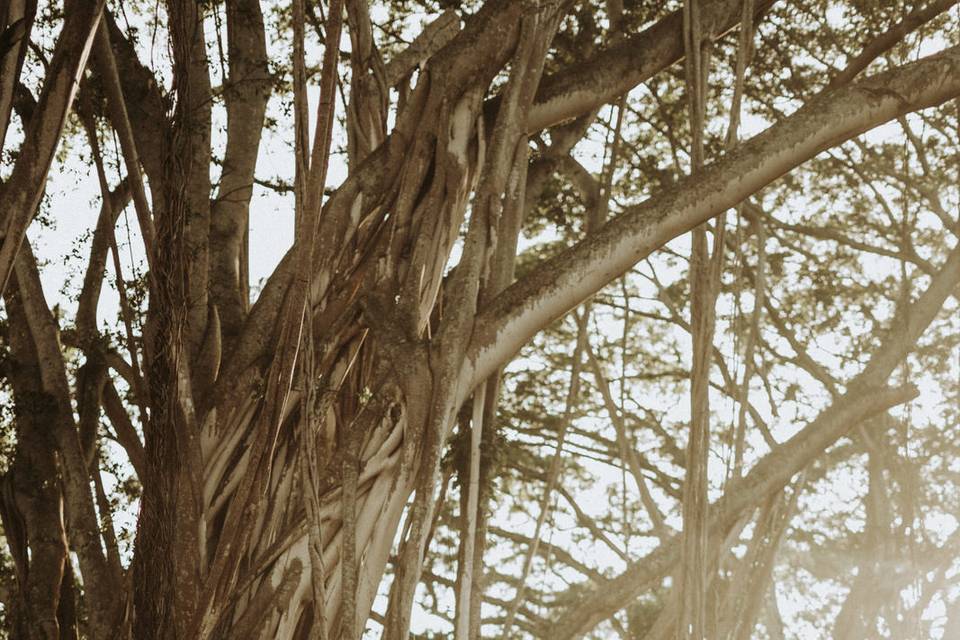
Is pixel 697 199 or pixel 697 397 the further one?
pixel 697 397

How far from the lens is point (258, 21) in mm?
2924

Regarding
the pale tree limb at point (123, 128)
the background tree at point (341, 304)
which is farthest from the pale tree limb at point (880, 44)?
the pale tree limb at point (123, 128)

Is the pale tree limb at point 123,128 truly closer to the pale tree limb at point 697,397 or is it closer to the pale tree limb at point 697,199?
the pale tree limb at point 697,199

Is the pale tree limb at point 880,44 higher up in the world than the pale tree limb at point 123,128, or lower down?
higher up

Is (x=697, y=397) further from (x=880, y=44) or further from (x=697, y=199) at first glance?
(x=880, y=44)

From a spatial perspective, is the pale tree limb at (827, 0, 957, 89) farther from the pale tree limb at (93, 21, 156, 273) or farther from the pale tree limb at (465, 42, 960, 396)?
the pale tree limb at (93, 21, 156, 273)

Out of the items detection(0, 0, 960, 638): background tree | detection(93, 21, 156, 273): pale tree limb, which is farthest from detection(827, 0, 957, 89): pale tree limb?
detection(93, 21, 156, 273): pale tree limb

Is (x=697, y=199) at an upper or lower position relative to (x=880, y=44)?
lower

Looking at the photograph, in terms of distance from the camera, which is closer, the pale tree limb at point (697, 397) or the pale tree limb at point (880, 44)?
the pale tree limb at point (697, 397)

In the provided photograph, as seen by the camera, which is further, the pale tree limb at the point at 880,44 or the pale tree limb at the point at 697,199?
the pale tree limb at the point at 880,44

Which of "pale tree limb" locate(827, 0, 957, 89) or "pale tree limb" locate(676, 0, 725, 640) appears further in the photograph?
"pale tree limb" locate(827, 0, 957, 89)

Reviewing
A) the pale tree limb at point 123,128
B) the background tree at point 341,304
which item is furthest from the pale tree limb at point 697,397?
the pale tree limb at point 123,128

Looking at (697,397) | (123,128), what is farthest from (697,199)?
(123,128)

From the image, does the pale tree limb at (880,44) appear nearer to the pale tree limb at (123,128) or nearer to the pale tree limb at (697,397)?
the pale tree limb at (697,397)
